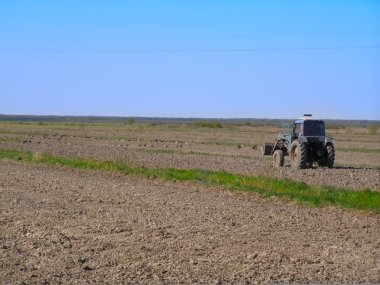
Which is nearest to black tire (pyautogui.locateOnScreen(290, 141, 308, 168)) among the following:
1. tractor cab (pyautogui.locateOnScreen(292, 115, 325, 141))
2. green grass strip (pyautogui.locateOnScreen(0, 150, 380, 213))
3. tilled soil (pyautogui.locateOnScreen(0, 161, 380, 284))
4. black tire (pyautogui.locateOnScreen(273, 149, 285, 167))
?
tractor cab (pyautogui.locateOnScreen(292, 115, 325, 141))

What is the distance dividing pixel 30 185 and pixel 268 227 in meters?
9.42

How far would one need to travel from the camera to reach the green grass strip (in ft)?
54.9

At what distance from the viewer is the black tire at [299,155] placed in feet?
89.4

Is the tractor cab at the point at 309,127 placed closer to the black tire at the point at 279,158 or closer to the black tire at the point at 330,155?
the black tire at the point at 330,155

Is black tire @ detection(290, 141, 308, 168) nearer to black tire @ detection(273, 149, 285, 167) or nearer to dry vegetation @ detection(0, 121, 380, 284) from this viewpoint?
black tire @ detection(273, 149, 285, 167)

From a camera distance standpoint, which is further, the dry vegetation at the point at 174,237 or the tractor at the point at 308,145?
the tractor at the point at 308,145

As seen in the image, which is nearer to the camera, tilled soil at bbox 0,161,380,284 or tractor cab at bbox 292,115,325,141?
tilled soil at bbox 0,161,380,284

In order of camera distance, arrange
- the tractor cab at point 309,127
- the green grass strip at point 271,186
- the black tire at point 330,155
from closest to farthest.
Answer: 1. the green grass strip at point 271,186
2. the black tire at point 330,155
3. the tractor cab at point 309,127

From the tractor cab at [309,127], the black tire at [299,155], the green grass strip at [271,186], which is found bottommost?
the green grass strip at [271,186]

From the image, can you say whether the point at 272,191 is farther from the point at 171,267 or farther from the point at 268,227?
the point at 171,267

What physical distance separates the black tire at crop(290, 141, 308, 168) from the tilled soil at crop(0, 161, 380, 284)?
9350 mm

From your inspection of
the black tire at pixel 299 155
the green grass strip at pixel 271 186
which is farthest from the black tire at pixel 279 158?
the green grass strip at pixel 271 186

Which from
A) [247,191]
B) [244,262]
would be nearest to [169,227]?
[244,262]

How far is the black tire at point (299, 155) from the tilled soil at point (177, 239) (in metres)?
9.35
